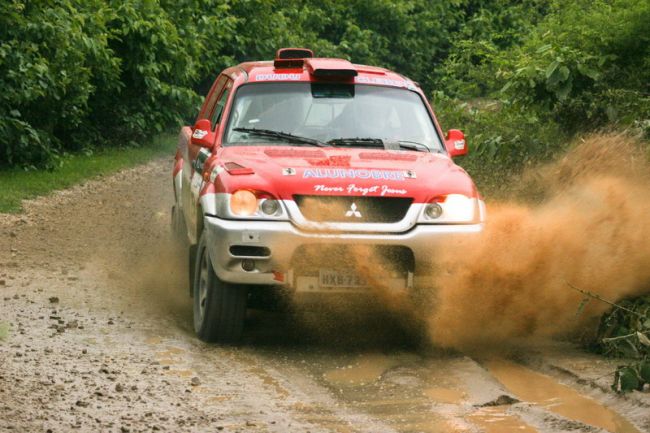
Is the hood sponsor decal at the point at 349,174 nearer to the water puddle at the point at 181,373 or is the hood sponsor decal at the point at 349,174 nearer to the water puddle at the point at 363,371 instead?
the water puddle at the point at 363,371

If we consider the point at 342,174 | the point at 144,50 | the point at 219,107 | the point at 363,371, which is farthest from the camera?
the point at 144,50

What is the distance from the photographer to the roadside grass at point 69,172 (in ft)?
49.6

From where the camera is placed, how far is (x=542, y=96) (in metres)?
11.9

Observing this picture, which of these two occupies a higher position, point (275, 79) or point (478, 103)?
point (275, 79)

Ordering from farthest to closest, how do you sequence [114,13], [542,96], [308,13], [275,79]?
[308,13]
[114,13]
[542,96]
[275,79]

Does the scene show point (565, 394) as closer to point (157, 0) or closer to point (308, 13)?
point (157, 0)

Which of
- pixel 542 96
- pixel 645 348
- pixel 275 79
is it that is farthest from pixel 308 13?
pixel 645 348

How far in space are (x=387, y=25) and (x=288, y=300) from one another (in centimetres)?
2300

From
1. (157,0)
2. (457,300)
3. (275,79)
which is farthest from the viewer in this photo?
(157,0)

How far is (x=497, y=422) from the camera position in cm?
664

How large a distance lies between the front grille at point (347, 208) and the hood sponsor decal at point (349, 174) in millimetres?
146

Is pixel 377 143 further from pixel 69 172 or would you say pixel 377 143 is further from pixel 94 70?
pixel 94 70

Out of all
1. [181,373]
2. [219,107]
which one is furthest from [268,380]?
[219,107]

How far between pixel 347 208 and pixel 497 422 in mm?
1977
